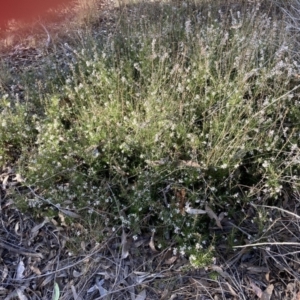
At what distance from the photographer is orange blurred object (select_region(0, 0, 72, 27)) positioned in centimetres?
484

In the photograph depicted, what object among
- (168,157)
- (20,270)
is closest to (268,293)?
(168,157)

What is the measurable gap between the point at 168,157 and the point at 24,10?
3.21 m

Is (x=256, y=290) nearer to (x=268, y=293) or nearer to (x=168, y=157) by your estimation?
(x=268, y=293)

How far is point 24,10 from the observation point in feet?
16.1

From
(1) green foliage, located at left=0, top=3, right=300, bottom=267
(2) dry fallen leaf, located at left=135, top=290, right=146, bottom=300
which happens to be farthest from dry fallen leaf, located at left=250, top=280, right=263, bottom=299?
(2) dry fallen leaf, located at left=135, top=290, right=146, bottom=300

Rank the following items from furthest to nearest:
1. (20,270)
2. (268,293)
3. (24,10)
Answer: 1. (24,10)
2. (20,270)
3. (268,293)

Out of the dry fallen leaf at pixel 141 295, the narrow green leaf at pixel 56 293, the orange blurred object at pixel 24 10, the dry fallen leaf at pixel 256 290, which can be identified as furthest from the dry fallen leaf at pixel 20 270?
the orange blurred object at pixel 24 10

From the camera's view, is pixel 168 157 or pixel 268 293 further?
pixel 168 157

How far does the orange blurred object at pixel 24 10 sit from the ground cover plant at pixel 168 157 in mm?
1999

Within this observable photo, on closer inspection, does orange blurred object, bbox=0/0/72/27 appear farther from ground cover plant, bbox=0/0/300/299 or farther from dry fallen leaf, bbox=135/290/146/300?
dry fallen leaf, bbox=135/290/146/300

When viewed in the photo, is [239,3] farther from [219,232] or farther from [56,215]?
[56,215]

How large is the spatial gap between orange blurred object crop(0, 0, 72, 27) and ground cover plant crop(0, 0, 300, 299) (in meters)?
2.00

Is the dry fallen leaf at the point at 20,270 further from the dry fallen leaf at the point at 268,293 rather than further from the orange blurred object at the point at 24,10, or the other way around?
the orange blurred object at the point at 24,10

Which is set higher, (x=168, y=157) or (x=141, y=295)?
(x=168, y=157)
